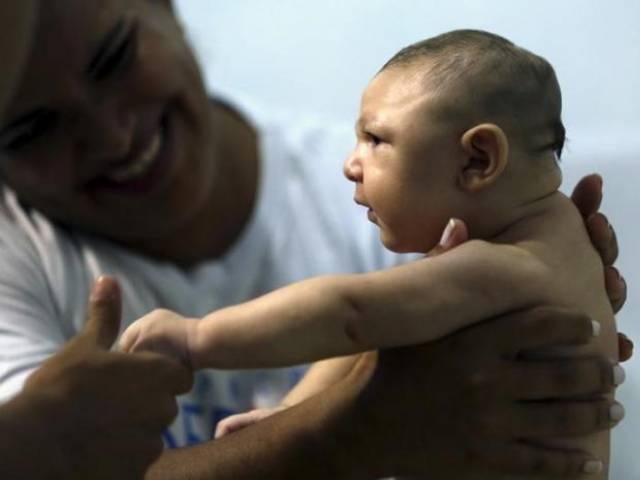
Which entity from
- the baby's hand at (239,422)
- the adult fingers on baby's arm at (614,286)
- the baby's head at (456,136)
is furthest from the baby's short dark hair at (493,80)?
the baby's hand at (239,422)

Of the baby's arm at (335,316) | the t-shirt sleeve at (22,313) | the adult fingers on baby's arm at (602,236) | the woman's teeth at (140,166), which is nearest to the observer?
the baby's arm at (335,316)

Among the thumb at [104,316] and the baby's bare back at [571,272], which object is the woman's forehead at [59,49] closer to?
the thumb at [104,316]

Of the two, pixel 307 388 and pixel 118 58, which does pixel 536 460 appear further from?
pixel 118 58

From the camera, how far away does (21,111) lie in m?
0.84

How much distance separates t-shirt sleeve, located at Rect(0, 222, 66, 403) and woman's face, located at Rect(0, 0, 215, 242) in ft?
0.21

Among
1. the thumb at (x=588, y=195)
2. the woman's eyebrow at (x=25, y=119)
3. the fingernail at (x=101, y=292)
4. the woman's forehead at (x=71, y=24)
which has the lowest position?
the fingernail at (x=101, y=292)

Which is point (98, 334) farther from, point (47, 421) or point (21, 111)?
point (21, 111)

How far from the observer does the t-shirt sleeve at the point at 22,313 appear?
809 millimetres

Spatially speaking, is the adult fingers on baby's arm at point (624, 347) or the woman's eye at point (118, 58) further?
the woman's eye at point (118, 58)

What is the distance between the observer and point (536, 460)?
1.87 feet

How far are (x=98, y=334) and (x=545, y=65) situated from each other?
0.26 metres

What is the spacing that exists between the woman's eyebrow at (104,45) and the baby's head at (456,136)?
0.39 m

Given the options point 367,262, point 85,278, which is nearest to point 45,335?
point 85,278

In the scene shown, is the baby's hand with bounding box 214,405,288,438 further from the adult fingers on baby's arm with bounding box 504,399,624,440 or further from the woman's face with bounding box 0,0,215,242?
the woman's face with bounding box 0,0,215,242
